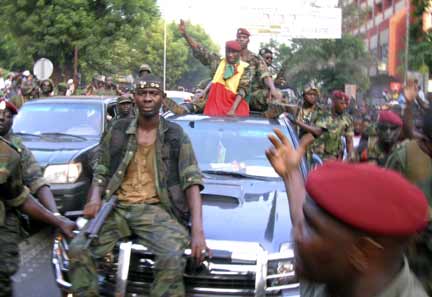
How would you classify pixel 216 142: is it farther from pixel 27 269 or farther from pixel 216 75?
pixel 27 269

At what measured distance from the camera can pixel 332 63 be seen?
40094 millimetres

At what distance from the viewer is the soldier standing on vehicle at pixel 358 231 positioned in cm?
150

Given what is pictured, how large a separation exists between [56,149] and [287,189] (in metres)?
6.44

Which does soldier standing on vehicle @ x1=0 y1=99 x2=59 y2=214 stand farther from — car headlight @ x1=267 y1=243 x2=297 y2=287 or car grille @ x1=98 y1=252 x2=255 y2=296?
car headlight @ x1=267 y1=243 x2=297 y2=287

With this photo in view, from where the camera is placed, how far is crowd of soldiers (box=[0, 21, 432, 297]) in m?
1.54

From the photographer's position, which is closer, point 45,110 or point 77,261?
point 77,261

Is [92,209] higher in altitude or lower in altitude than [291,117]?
lower

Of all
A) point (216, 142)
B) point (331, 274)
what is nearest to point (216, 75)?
point (216, 142)

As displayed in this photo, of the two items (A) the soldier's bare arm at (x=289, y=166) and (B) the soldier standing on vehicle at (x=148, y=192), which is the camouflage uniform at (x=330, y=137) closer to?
(B) the soldier standing on vehicle at (x=148, y=192)

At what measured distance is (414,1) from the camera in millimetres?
7371

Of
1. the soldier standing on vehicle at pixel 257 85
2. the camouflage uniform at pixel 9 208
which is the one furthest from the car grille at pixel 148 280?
the soldier standing on vehicle at pixel 257 85

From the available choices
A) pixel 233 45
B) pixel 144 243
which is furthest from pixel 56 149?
pixel 144 243

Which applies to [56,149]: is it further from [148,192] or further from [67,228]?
[67,228]

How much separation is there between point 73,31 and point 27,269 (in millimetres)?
21170
